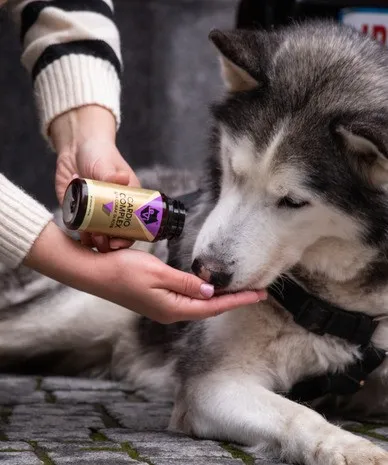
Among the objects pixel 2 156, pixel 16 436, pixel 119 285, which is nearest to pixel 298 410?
pixel 119 285

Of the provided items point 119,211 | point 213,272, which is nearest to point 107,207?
point 119,211

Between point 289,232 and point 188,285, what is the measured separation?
0.36 metres

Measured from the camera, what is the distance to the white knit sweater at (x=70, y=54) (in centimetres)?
401

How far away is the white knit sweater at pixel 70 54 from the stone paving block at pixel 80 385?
1144mm

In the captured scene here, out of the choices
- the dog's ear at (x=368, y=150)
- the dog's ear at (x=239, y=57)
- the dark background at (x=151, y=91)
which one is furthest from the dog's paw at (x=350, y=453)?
the dark background at (x=151, y=91)

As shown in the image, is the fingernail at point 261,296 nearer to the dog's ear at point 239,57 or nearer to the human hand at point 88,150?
the human hand at point 88,150

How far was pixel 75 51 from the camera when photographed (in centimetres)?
409

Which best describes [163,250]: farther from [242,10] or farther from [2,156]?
[2,156]

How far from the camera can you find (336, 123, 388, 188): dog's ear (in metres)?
3.15

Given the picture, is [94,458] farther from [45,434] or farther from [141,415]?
[141,415]

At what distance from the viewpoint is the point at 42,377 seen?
4.89m

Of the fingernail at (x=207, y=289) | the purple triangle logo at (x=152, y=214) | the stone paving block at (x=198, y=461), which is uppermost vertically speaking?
the purple triangle logo at (x=152, y=214)

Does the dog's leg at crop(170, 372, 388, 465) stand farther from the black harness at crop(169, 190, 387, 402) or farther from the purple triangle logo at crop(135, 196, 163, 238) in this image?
the purple triangle logo at crop(135, 196, 163, 238)

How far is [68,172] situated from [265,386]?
1.02 meters
